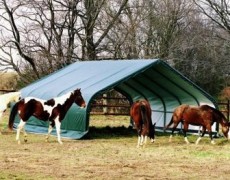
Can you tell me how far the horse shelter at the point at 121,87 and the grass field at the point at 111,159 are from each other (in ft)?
2.95

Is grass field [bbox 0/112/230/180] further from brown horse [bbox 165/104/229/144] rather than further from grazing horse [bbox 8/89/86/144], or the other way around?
grazing horse [bbox 8/89/86/144]

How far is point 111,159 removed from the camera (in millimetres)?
10969

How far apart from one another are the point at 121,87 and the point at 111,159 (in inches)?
387

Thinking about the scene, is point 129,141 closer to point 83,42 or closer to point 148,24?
point 83,42

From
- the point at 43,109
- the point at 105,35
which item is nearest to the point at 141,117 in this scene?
the point at 43,109

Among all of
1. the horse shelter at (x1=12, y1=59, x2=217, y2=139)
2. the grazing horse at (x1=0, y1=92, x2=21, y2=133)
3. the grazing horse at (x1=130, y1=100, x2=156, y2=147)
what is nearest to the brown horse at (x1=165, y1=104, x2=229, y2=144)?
the grazing horse at (x1=130, y1=100, x2=156, y2=147)

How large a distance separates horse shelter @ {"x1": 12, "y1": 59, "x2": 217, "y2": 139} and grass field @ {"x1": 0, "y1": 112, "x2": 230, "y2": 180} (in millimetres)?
900

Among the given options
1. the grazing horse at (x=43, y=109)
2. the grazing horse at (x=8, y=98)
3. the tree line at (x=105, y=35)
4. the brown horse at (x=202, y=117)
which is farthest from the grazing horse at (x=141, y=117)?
the tree line at (x=105, y=35)

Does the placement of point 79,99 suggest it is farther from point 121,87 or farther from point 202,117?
point 121,87

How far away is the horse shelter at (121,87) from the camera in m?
16.1

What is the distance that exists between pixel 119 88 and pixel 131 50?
37.9 ft

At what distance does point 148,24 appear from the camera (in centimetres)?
3312

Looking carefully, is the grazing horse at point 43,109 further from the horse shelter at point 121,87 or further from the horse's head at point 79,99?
the horse shelter at point 121,87

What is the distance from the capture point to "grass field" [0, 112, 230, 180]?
29.1 ft
